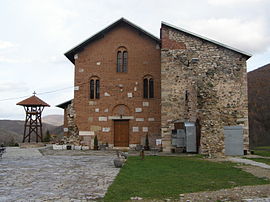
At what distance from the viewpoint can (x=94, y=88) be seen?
66.8ft

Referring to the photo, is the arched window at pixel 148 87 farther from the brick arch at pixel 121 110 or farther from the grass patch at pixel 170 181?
the grass patch at pixel 170 181

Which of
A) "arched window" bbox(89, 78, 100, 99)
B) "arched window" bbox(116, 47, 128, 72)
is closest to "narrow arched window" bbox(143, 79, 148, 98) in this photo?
"arched window" bbox(116, 47, 128, 72)

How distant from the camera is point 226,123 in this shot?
1592 centimetres

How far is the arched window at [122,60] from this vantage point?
67.0 ft

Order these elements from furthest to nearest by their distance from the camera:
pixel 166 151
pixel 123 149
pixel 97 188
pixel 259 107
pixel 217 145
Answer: pixel 259 107
pixel 123 149
pixel 166 151
pixel 217 145
pixel 97 188

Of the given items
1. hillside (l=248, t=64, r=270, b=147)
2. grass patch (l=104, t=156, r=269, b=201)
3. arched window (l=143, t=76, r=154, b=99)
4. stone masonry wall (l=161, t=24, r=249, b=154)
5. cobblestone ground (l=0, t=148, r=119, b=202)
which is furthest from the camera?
hillside (l=248, t=64, r=270, b=147)

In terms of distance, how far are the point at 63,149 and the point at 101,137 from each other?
2.67 meters

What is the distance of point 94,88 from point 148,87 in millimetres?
3756

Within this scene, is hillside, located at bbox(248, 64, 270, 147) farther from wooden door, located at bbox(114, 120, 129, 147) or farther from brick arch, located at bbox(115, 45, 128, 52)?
brick arch, located at bbox(115, 45, 128, 52)

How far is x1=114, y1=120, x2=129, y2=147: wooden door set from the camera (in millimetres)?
19875

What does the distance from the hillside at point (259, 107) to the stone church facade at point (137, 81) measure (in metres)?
14.2

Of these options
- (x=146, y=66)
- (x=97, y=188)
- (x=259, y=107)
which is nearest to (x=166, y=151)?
(x=146, y=66)

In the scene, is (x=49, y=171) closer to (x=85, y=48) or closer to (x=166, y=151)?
(x=166, y=151)

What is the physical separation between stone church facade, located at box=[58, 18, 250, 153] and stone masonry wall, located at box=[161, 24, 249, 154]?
6 centimetres
